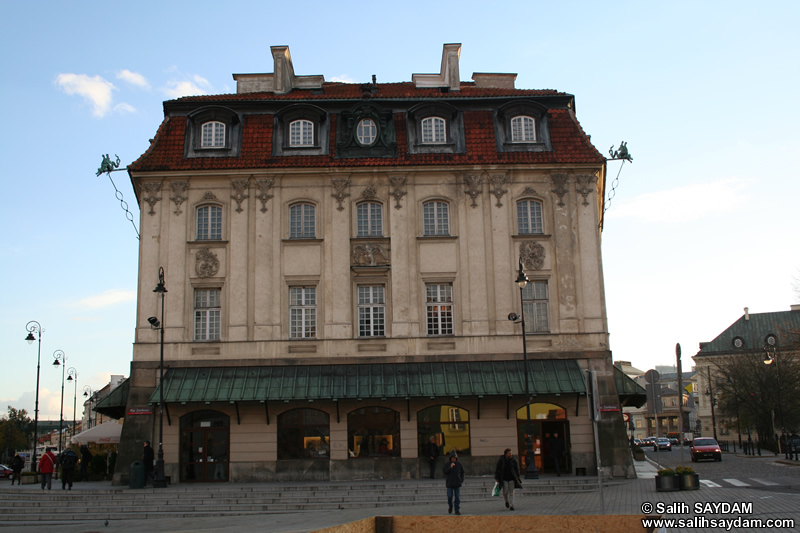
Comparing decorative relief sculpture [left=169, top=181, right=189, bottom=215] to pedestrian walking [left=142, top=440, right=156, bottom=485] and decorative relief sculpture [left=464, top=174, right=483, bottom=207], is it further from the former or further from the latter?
decorative relief sculpture [left=464, top=174, right=483, bottom=207]

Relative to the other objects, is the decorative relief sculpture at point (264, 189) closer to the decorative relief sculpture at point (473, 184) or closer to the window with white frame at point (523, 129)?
the decorative relief sculpture at point (473, 184)

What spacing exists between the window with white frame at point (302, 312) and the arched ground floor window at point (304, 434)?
10.4ft

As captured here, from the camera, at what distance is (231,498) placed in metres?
25.5

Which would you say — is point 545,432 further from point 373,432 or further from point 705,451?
point 705,451

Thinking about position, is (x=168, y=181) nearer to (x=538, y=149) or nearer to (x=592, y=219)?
(x=538, y=149)

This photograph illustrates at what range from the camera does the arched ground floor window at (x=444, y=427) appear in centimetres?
3106

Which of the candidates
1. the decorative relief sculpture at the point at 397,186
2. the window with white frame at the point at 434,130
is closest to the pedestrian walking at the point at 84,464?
the decorative relief sculpture at the point at 397,186

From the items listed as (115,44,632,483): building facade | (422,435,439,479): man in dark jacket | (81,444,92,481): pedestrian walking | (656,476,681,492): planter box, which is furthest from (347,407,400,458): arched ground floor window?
(81,444,92,481): pedestrian walking

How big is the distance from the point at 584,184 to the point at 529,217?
2.70 m

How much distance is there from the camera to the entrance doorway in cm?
3086

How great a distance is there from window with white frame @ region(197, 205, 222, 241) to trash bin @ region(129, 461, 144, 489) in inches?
378

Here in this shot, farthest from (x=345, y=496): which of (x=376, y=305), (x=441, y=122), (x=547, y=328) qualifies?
(x=441, y=122)

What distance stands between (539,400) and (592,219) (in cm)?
794

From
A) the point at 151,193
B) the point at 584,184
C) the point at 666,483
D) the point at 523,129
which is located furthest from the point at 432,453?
the point at 151,193
